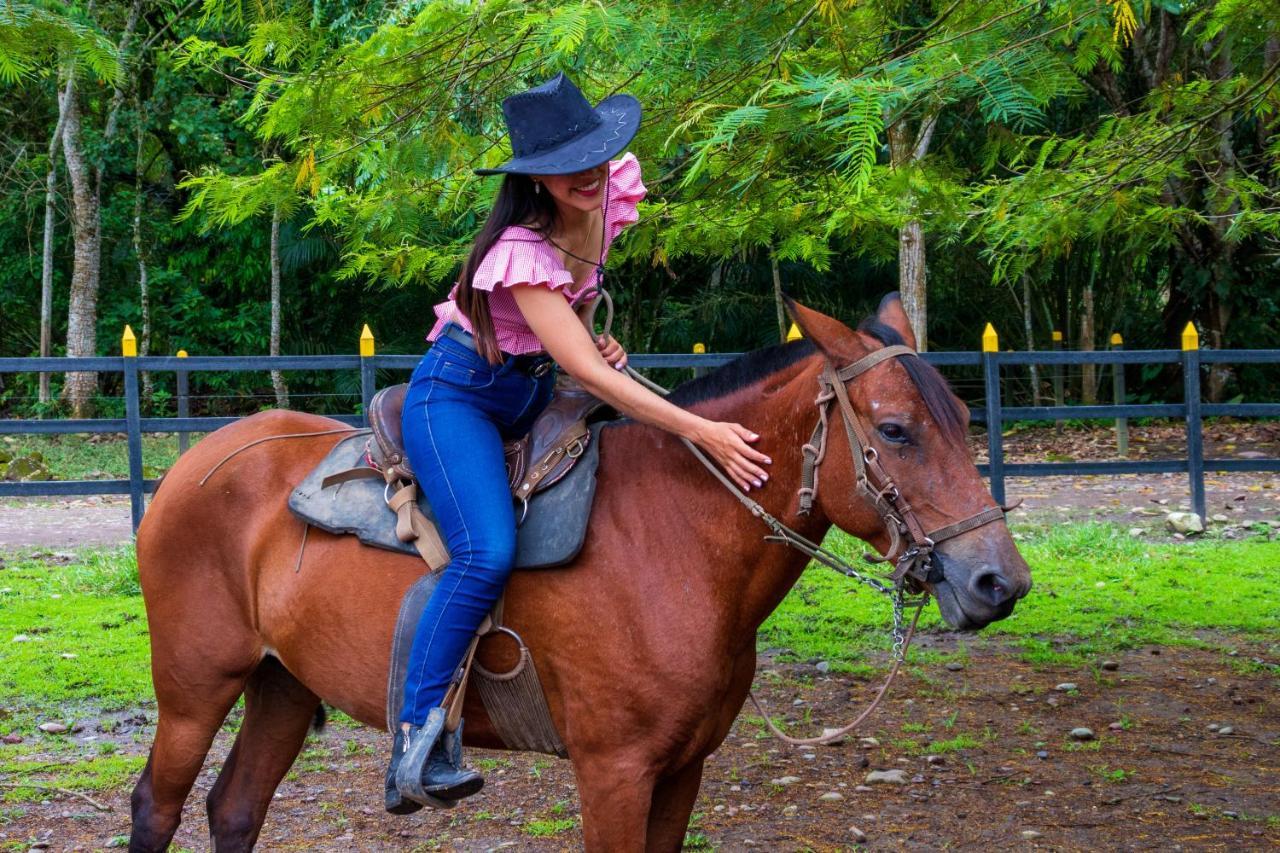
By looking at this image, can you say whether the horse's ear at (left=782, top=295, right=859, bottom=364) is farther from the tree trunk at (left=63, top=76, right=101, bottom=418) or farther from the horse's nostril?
the tree trunk at (left=63, top=76, right=101, bottom=418)

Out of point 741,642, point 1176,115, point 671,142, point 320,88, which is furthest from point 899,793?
point 320,88

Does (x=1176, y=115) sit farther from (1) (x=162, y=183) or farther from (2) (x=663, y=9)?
(1) (x=162, y=183)

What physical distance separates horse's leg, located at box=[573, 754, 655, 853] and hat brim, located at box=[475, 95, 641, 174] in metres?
1.55

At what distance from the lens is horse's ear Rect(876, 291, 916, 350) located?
315 cm

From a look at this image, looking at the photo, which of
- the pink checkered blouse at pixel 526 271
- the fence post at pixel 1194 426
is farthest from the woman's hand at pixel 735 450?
the fence post at pixel 1194 426

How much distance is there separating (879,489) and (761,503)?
0.38 m

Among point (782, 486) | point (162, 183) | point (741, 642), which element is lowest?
point (741, 642)

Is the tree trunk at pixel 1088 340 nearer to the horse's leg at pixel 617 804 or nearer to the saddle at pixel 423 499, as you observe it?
the saddle at pixel 423 499

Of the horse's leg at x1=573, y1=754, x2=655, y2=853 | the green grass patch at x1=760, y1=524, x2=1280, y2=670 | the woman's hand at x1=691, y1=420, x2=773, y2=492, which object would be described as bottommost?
the green grass patch at x1=760, y1=524, x2=1280, y2=670

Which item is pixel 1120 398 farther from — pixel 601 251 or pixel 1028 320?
pixel 601 251

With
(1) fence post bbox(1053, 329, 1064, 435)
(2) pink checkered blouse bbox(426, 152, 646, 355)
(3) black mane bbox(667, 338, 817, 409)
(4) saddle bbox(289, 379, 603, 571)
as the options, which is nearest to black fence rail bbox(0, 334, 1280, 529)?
(1) fence post bbox(1053, 329, 1064, 435)

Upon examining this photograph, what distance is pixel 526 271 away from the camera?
3084mm

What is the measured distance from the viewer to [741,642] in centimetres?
319

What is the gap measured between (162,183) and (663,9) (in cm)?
2004
